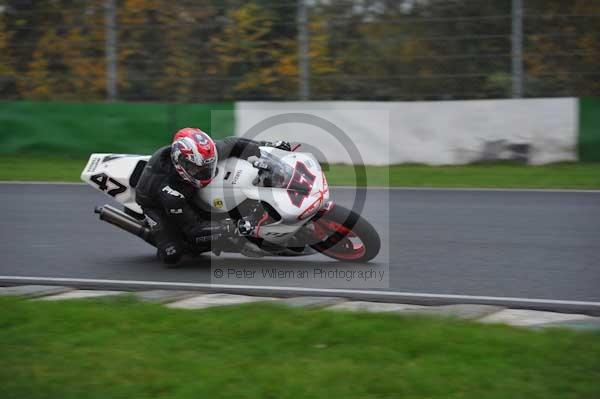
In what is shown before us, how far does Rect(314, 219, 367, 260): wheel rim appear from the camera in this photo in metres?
7.23

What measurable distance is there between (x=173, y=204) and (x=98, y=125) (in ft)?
27.4

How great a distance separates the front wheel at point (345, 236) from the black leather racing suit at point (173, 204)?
849 mm

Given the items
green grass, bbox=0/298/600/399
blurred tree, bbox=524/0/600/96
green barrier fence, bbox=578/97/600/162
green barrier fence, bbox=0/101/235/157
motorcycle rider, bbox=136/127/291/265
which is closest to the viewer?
green grass, bbox=0/298/600/399

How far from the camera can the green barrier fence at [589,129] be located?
43.8 feet

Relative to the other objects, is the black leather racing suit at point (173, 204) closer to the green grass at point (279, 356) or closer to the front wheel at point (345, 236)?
the front wheel at point (345, 236)

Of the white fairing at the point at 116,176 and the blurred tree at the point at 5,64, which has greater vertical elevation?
the blurred tree at the point at 5,64

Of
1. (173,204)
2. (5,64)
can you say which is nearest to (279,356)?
(173,204)

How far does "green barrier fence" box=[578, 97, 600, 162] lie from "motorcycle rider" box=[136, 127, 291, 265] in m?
7.41

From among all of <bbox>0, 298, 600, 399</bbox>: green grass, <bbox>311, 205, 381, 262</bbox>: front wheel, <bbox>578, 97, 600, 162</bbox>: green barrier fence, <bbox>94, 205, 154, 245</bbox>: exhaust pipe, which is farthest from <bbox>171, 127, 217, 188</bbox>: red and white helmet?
<bbox>578, 97, 600, 162</bbox>: green barrier fence

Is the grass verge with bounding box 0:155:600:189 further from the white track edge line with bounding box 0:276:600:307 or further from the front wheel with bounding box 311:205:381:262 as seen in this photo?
the white track edge line with bounding box 0:276:600:307

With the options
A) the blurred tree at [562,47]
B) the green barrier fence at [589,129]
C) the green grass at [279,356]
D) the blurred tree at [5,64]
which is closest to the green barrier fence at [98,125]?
the blurred tree at [5,64]

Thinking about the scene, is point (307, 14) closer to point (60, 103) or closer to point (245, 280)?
point (60, 103)

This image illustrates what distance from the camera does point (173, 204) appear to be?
7.45 meters

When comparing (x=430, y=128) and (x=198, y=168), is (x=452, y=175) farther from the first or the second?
(x=198, y=168)
